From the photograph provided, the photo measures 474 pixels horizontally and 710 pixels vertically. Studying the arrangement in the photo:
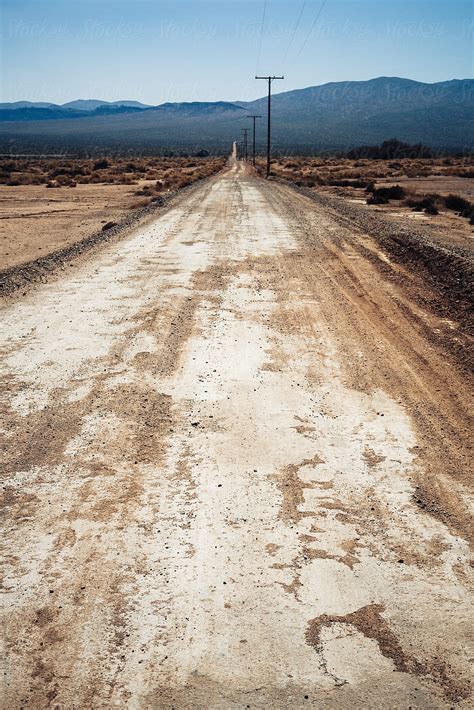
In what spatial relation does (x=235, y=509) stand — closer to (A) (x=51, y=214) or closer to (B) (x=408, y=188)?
(A) (x=51, y=214)

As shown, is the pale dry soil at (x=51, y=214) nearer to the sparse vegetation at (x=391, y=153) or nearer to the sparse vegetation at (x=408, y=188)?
the sparse vegetation at (x=408, y=188)

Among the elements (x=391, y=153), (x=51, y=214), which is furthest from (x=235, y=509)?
(x=391, y=153)

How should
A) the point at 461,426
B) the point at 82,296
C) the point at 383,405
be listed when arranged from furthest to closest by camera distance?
the point at 82,296 < the point at 383,405 < the point at 461,426

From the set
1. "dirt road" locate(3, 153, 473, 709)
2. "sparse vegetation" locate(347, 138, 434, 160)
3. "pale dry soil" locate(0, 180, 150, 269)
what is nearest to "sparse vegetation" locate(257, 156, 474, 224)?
"pale dry soil" locate(0, 180, 150, 269)

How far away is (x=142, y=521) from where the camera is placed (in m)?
4.94

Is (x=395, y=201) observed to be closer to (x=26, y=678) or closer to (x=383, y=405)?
(x=383, y=405)

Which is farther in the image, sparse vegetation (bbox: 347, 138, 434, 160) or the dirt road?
sparse vegetation (bbox: 347, 138, 434, 160)

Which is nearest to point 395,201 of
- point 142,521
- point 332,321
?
point 332,321

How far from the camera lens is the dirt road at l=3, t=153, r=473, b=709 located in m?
3.68

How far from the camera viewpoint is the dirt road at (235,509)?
3680 mm

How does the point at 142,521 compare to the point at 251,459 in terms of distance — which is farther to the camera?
the point at 251,459

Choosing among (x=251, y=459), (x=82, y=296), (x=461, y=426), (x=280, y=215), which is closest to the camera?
(x=251, y=459)

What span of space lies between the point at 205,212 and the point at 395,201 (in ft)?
33.8

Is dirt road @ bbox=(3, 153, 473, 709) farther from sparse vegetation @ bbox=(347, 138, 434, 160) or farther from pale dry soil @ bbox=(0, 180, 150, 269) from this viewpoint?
sparse vegetation @ bbox=(347, 138, 434, 160)
